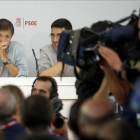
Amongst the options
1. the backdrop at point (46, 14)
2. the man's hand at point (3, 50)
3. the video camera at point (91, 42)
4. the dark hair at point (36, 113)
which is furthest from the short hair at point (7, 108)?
the backdrop at point (46, 14)

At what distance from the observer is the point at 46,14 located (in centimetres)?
520

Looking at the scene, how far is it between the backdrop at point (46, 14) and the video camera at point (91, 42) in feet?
8.32

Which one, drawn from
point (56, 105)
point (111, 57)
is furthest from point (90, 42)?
point (56, 105)

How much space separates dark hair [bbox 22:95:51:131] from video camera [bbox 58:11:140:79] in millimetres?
309

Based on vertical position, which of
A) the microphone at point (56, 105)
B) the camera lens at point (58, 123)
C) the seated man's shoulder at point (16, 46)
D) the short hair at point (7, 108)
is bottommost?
the camera lens at point (58, 123)

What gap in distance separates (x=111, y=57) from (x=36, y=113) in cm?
48

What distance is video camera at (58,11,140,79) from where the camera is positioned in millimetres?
2414

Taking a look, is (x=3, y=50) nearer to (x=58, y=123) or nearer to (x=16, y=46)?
(x=16, y=46)

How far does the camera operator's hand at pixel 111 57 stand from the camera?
2434mm

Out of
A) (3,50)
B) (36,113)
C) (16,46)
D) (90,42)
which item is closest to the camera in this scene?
(36,113)

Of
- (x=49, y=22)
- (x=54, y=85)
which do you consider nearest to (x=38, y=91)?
(x=54, y=85)

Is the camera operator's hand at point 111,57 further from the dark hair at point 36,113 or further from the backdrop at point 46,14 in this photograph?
the backdrop at point 46,14

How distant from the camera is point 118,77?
2.59m

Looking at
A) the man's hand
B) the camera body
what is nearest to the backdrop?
the man's hand
